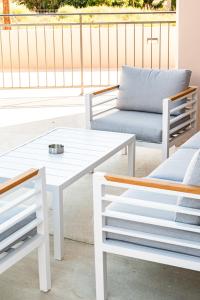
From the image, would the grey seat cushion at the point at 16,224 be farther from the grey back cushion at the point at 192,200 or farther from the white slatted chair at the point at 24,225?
the grey back cushion at the point at 192,200

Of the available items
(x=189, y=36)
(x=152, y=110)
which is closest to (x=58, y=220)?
(x=152, y=110)

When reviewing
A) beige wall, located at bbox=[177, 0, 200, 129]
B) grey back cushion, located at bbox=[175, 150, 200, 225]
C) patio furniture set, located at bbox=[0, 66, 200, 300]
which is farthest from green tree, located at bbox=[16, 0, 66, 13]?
grey back cushion, located at bbox=[175, 150, 200, 225]

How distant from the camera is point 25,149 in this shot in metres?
4.29

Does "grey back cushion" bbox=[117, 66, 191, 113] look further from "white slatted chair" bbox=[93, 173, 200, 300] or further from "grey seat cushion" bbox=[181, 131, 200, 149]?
"white slatted chair" bbox=[93, 173, 200, 300]

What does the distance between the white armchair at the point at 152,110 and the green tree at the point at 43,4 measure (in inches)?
463

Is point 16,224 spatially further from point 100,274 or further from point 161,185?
point 161,185

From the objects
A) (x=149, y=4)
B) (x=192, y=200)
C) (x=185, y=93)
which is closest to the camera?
(x=192, y=200)

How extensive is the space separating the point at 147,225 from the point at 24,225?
2.10 feet

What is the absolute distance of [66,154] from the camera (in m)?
4.18

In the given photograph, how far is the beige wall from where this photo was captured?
5500 mm

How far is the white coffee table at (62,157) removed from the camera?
3502 mm

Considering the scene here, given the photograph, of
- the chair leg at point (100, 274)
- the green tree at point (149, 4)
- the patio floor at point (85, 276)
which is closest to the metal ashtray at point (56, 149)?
the patio floor at point (85, 276)

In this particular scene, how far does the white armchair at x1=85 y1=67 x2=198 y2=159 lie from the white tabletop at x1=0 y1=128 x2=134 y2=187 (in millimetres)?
291

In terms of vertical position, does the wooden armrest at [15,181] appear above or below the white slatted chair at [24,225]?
above
